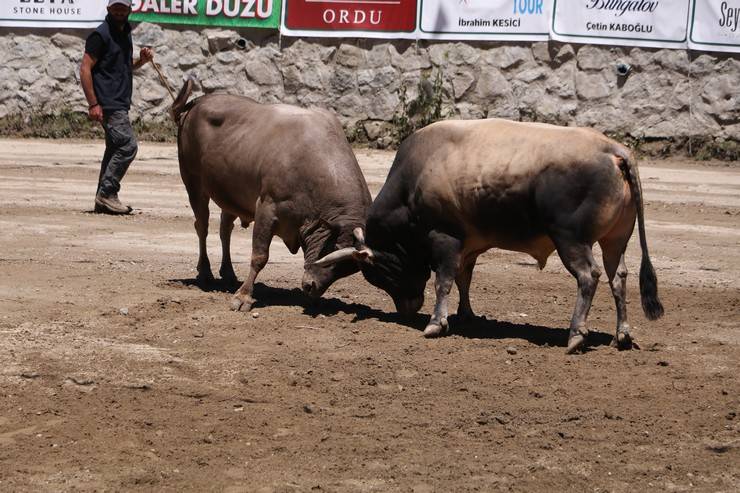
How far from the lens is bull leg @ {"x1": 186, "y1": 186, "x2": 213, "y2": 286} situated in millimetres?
9922

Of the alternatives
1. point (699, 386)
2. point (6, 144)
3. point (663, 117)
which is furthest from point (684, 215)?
point (6, 144)

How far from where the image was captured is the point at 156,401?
22.2 ft

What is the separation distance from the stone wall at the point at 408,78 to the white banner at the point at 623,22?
0.15 metres

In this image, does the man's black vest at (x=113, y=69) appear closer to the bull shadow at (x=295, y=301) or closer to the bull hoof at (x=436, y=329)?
the bull shadow at (x=295, y=301)

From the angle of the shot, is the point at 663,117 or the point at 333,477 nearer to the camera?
the point at 333,477

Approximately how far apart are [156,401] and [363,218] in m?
2.68

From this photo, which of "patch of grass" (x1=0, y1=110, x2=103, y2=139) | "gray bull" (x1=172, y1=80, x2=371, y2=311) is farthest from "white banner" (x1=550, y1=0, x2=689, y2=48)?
"gray bull" (x1=172, y1=80, x2=371, y2=311)

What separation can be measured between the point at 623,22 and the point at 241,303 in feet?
32.6

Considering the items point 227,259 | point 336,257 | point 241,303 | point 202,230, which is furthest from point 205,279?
point 336,257

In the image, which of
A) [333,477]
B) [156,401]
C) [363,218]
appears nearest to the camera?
[333,477]

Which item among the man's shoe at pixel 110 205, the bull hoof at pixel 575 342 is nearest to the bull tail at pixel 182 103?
the man's shoe at pixel 110 205

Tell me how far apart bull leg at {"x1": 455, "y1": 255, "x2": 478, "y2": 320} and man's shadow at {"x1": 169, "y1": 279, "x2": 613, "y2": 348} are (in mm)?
43

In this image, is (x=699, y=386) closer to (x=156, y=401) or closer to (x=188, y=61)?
(x=156, y=401)

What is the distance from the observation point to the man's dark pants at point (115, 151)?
12.8 m
